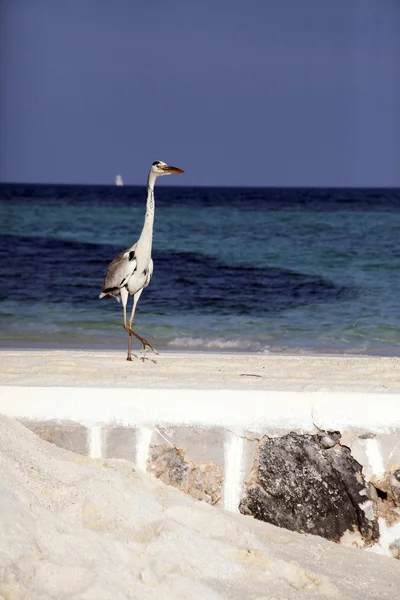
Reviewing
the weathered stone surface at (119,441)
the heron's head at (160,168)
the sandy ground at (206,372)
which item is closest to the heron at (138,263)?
the heron's head at (160,168)

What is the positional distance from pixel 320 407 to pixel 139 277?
8.07 ft

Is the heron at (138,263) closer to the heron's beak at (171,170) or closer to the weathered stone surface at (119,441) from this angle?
the heron's beak at (171,170)

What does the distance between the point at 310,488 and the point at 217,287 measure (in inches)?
389

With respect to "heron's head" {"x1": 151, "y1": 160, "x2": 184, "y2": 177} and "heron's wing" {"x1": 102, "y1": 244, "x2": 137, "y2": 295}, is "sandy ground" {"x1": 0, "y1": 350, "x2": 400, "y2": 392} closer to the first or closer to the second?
"heron's wing" {"x1": 102, "y1": 244, "x2": 137, "y2": 295}

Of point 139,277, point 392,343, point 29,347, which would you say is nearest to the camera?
point 139,277

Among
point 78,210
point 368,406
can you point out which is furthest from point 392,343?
point 78,210

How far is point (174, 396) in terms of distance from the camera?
4445mm

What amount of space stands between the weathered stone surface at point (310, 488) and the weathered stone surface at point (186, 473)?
0.15 m

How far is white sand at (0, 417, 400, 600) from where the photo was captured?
3.20 meters

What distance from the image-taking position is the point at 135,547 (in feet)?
11.4

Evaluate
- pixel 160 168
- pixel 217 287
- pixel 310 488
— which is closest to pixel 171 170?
pixel 160 168

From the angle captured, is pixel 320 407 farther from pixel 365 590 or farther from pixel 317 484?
pixel 365 590

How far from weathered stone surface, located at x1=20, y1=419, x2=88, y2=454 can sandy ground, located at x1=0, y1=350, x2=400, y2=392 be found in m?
0.24

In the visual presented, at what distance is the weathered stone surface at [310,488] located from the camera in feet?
14.1
